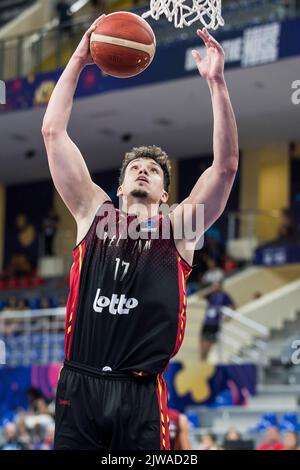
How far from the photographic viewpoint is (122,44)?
5113 mm

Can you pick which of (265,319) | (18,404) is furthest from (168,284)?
(265,319)

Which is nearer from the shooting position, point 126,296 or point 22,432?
point 126,296

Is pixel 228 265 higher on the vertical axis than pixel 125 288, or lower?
higher

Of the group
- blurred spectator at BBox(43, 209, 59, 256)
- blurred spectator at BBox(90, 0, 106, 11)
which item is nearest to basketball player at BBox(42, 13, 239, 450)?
blurred spectator at BBox(90, 0, 106, 11)

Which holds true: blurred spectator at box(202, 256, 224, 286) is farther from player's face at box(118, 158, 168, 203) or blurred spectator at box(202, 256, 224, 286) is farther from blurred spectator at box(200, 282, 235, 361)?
player's face at box(118, 158, 168, 203)

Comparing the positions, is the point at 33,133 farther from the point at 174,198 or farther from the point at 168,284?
the point at 168,284

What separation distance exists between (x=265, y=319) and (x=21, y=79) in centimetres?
717

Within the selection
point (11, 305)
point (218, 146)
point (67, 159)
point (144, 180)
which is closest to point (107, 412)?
point (144, 180)

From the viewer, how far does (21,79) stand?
20484 millimetres

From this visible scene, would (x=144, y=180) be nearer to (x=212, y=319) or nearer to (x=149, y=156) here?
(x=149, y=156)

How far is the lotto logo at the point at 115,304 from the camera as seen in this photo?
463 centimetres

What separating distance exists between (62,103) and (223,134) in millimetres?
815

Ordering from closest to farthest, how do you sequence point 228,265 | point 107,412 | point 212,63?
point 107,412, point 212,63, point 228,265

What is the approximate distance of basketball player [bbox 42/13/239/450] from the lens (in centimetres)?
457
